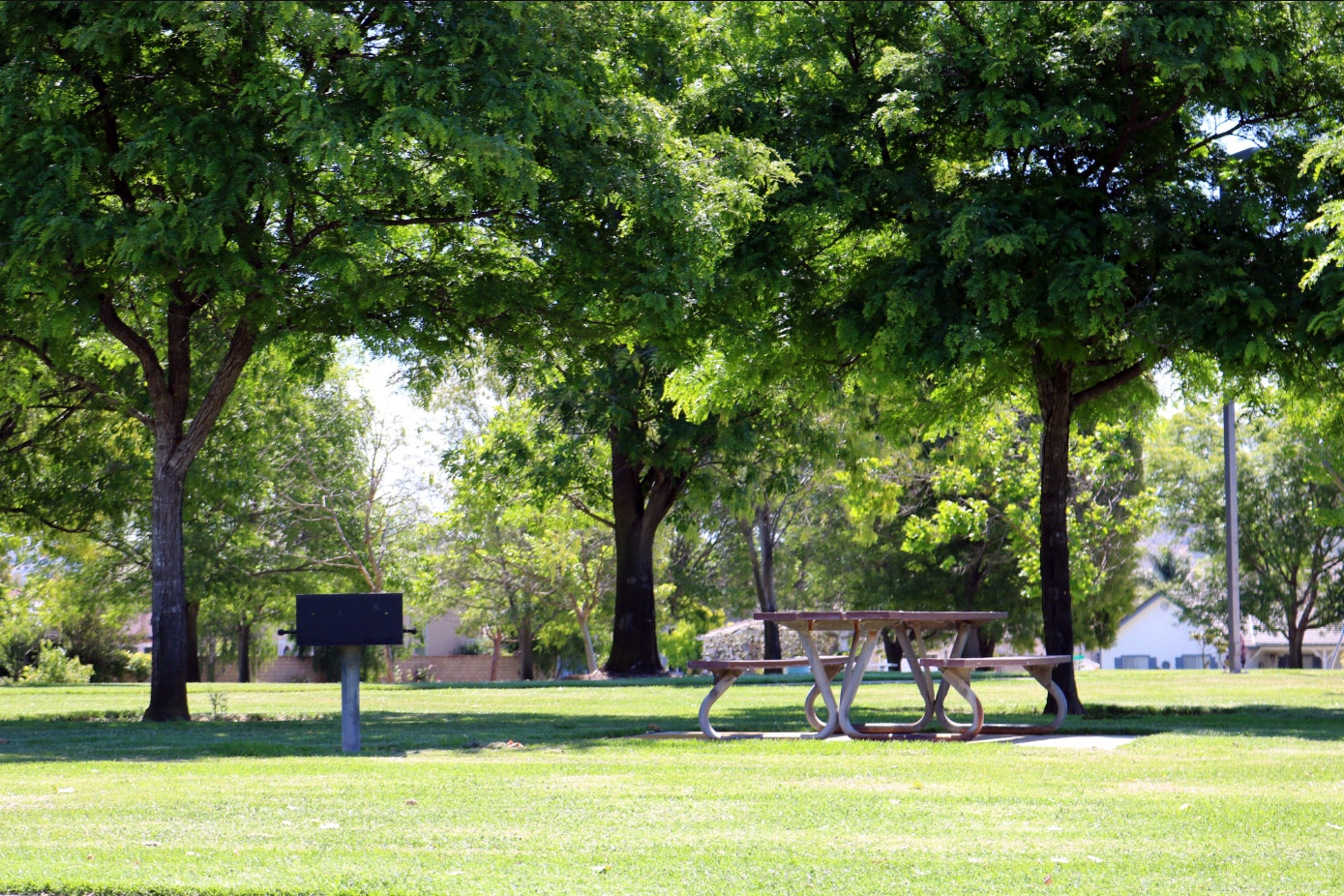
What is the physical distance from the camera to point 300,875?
561 cm

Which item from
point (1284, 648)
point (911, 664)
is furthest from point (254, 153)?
point (1284, 648)

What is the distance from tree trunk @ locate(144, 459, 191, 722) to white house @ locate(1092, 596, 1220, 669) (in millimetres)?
79334

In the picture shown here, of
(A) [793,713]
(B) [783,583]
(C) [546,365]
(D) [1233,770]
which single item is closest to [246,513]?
(B) [783,583]

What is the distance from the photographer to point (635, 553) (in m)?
30.8

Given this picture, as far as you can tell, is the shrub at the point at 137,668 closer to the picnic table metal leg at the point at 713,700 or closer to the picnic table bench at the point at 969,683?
the picnic table metal leg at the point at 713,700

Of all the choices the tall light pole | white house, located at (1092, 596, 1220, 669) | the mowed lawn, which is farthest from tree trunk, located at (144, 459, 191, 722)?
white house, located at (1092, 596, 1220, 669)

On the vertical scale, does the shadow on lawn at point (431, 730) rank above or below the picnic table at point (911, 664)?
below

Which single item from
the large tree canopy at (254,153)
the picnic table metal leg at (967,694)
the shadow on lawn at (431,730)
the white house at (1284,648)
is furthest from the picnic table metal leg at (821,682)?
the white house at (1284,648)

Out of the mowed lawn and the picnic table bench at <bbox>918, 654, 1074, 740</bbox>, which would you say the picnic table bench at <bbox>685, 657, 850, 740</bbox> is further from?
the picnic table bench at <bbox>918, 654, 1074, 740</bbox>

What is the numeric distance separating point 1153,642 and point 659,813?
89.9 m

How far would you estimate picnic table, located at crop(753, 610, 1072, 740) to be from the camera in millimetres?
11539

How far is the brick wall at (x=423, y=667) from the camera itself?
240 feet

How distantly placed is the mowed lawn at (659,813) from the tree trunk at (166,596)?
2156 millimetres

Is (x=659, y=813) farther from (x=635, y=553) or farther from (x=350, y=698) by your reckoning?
(x=635, y=553)
